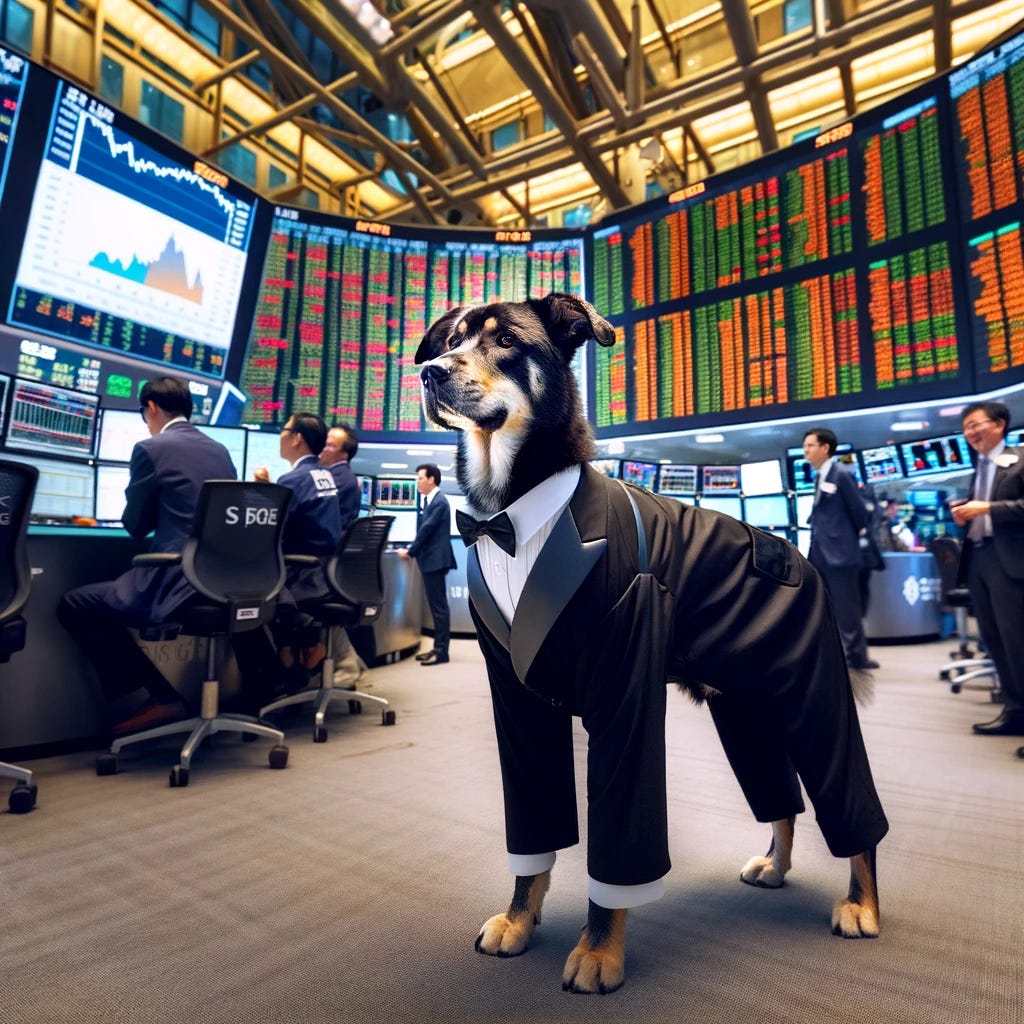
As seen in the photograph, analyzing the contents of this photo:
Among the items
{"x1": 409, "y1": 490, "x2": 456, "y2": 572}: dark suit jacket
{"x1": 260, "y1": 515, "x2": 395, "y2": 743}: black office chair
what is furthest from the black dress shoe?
{"x1": 260, "y1": 515, "x2": 395, "y2": 743}: black office chair

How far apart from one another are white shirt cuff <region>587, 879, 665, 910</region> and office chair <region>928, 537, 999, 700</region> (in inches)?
134

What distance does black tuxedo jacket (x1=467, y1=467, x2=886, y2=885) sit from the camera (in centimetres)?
100

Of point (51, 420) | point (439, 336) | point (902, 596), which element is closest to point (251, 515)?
point (439, 336)

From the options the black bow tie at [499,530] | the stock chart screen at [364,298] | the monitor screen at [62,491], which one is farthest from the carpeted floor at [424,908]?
the stock chart screen at [364,298]

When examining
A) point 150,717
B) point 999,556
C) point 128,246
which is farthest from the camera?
point 128,246

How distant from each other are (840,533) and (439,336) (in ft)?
11.8

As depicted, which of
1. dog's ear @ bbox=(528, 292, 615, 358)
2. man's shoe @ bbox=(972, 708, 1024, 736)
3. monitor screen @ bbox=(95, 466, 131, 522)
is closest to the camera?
dog's ear @ bbox=(528, 292, 615, 358)

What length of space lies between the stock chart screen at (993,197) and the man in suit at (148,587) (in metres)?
4.19

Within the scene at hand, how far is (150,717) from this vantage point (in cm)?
257

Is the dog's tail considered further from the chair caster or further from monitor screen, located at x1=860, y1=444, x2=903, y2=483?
monitor screen, located at x1=860, y1=444, x2=903, y2=483

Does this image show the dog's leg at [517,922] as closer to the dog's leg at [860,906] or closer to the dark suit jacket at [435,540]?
the dog's leg at [860,906]

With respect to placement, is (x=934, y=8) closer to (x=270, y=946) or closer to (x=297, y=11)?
(x=297, y=11)

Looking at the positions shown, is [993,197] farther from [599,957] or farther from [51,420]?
[51,420]

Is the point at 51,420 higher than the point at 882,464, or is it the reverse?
the point at 882,464
